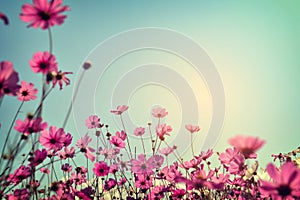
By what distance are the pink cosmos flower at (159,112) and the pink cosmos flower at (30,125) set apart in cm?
156

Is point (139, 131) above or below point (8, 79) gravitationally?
above

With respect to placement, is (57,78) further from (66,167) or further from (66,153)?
(66,167)

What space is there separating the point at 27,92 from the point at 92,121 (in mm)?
1302

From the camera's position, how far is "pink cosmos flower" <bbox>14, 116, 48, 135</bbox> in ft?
4.64

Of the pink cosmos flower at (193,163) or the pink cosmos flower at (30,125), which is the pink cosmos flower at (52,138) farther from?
the pink cosmos flower at (193,163)

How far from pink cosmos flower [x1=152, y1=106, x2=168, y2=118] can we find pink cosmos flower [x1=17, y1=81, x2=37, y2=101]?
53.6 inches

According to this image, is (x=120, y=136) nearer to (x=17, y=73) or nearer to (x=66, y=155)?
(x=66, y=155)

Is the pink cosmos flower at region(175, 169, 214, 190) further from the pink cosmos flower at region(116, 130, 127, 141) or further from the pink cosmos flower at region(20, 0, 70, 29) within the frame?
the pink cosmos flower at region(116, 130, 127, 141)

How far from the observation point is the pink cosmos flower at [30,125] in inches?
55.7

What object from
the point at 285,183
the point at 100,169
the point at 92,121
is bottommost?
the point at 285,183

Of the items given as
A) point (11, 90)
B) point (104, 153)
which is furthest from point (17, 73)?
point (104, 153)

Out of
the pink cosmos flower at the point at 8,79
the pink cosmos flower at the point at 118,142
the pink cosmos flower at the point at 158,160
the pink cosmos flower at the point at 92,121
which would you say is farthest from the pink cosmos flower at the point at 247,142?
the pink cosmos flower at the point at 92,121

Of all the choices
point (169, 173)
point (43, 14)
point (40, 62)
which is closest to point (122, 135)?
point (169, 173)

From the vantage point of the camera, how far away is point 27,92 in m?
1.89
